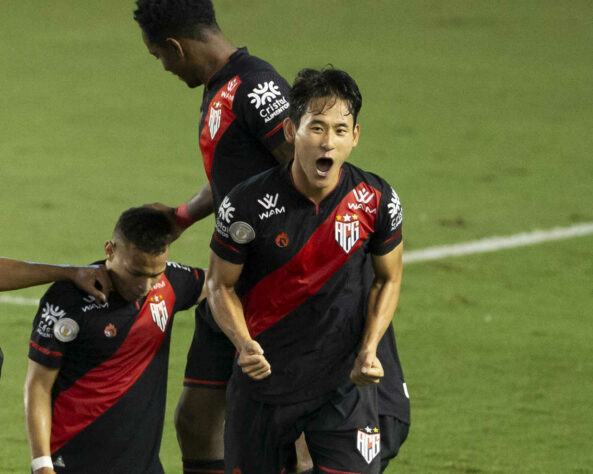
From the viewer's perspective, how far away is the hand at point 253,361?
12.4ft

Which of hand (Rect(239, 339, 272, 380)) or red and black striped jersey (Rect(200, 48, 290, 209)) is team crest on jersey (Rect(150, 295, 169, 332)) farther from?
hand (Rect(239, 339, 272, 380))

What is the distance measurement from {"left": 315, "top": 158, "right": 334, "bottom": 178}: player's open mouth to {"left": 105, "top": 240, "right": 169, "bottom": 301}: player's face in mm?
757

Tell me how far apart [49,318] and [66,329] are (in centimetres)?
7

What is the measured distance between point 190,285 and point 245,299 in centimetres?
67

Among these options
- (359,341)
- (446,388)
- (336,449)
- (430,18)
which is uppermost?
(359,341)

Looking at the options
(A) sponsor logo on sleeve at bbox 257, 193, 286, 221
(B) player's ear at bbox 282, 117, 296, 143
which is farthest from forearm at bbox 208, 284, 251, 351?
(B) player's ear at bbox 282, 117, 296, 143

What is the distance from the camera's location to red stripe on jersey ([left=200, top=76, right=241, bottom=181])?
174 inches

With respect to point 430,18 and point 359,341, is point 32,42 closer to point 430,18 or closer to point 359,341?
point 430,18

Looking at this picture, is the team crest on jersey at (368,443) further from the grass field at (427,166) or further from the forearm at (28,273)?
the grass field at (427,166)

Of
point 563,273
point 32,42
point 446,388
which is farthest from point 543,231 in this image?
point 32,42

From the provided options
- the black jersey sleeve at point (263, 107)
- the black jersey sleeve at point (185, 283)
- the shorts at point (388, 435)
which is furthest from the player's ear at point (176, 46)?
the shorts at point (388, 435)

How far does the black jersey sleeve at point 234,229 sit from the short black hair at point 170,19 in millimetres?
803

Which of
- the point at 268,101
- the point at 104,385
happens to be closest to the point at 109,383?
the point at 104,385

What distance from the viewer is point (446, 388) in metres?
6.56
